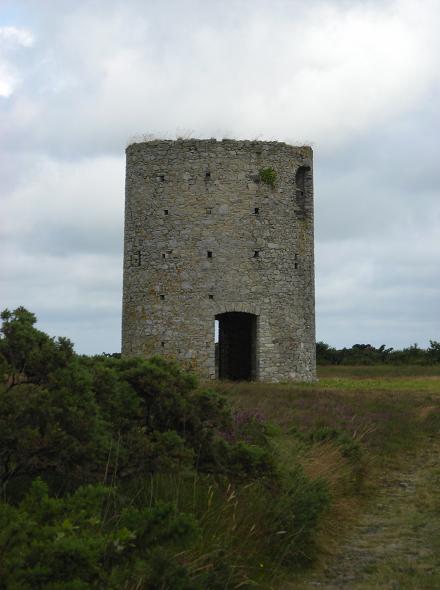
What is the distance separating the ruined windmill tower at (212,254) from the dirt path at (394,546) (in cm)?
1188

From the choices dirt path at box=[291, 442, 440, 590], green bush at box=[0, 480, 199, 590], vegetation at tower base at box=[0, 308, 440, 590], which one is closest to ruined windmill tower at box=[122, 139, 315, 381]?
dirt path at box=[291, 442, 440, 590]

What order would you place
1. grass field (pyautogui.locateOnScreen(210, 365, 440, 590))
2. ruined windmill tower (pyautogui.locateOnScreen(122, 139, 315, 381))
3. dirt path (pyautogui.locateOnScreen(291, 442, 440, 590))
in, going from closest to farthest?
dirt path (pyautogui.locateOnScreen(291, 442, 440, 590)) → grass field (pyautogui.locateOnScreen(210, 365, 440, 590)) → ruined windmill tower (pyautogui.locateOnScreen(122, 139, 315, 381))

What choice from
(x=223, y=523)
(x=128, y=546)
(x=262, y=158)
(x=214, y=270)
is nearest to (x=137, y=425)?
(x=223, y=523)

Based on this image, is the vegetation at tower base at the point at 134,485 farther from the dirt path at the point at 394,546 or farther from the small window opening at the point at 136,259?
the small window opening at the point at 136,259

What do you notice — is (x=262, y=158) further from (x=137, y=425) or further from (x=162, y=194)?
(x=137, y=425)

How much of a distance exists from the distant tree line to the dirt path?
2550cm

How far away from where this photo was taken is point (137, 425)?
6.03 meters

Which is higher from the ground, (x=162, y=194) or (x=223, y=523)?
(x=162, y=194)

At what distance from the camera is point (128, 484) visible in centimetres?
594

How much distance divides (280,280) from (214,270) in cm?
189

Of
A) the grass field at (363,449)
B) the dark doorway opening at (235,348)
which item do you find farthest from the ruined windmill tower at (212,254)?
the grass field at (363,449)

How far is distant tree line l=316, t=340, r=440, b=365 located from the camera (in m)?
34.9

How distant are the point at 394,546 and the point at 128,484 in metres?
2.46

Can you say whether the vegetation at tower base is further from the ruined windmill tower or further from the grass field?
the ruined windmill tower
